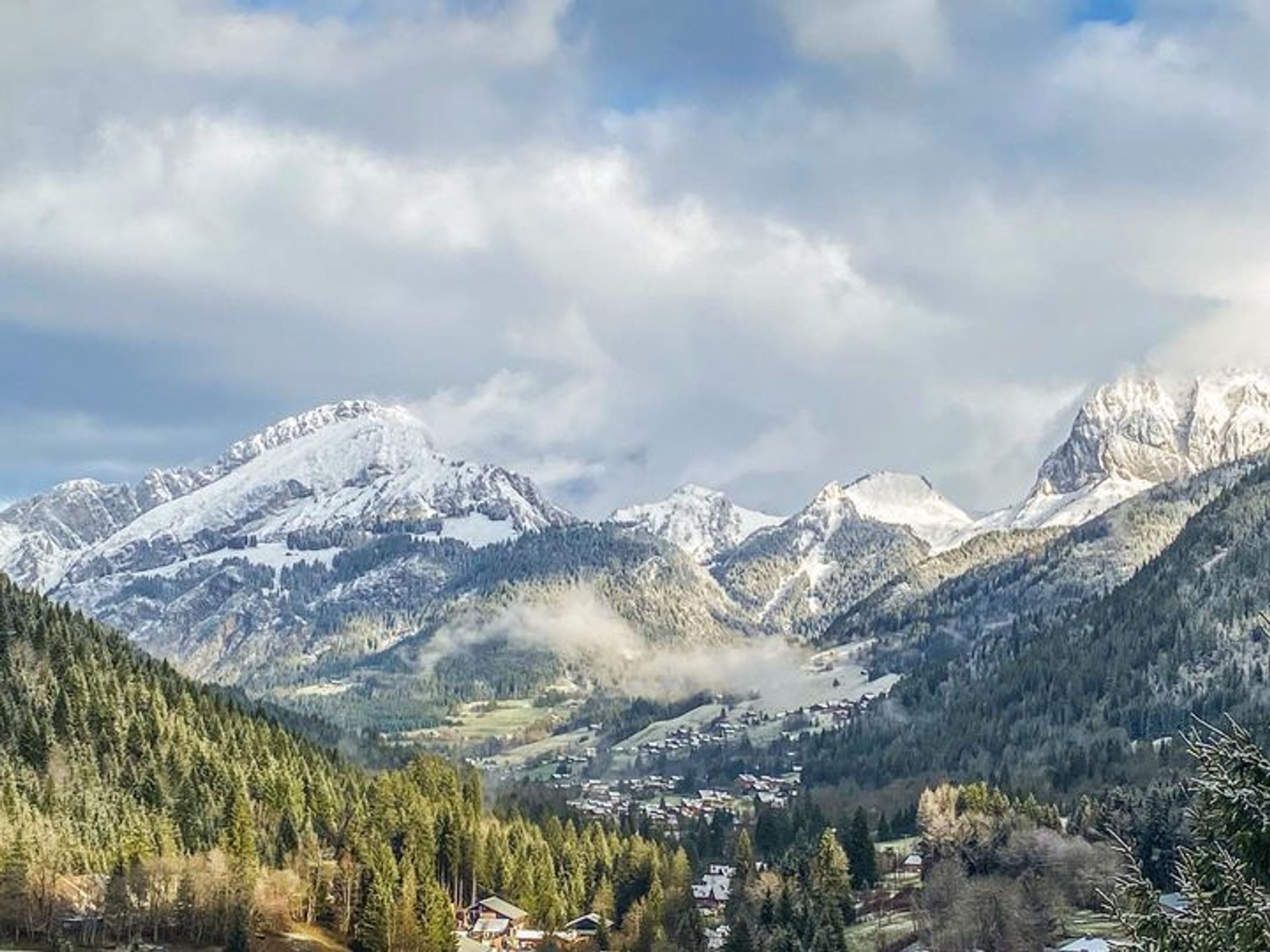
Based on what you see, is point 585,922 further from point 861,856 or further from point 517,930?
point 861,856

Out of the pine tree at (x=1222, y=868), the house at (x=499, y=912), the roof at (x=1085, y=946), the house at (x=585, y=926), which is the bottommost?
the roof at (x=1085, y=946)

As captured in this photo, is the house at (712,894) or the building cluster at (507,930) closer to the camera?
the building cluster at (507,930)

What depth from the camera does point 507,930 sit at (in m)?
166

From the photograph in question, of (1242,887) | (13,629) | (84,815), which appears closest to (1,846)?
(84,815)

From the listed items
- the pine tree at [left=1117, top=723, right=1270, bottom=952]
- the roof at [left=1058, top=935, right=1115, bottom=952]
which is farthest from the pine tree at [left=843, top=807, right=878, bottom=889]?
the pine tree at [left=1117, top=723, right=1270, bottom=952]

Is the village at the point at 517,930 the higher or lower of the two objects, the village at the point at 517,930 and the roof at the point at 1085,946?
the higher

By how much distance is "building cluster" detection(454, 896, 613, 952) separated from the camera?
16000cm

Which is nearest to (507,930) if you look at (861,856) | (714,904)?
(714,904)

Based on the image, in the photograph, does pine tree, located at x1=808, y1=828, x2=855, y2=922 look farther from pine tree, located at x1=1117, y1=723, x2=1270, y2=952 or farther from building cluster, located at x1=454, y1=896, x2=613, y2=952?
pine tree, located at x1=1117, y1=723, x2=1270, y2=952

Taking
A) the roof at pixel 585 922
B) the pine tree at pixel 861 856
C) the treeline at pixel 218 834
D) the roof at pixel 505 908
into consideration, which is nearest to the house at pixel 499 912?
the roof at pixel 505 908

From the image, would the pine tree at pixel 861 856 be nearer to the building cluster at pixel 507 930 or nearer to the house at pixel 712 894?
the house at pixel 712 894

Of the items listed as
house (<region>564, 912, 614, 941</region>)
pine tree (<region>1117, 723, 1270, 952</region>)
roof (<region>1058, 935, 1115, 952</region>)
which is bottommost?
roof (<region>1058, 935, 1115, 952</region>)

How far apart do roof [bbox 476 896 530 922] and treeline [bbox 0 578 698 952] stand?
2402 millimetres

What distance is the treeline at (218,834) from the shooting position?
431ft
